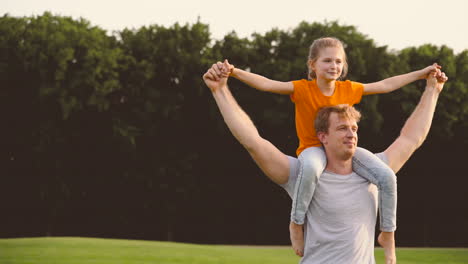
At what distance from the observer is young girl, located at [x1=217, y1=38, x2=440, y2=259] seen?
3.49m

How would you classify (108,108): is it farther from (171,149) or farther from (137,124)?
(171,149)

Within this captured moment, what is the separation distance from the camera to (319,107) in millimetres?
5031

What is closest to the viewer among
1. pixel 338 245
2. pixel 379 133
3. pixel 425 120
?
pixel 338 245

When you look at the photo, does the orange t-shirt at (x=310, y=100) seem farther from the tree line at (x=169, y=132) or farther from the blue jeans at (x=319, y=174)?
the tree line at (x=169, y=132)

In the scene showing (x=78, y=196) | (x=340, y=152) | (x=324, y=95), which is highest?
(x=324, y=95)

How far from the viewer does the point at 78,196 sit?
3412 cm

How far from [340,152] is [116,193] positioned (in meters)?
32.0

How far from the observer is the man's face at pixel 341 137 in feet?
11.3

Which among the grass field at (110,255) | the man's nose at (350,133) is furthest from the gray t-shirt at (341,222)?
the grass field at (110,255)

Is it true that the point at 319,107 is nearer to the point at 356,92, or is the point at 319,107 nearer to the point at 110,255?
the point at 356,92

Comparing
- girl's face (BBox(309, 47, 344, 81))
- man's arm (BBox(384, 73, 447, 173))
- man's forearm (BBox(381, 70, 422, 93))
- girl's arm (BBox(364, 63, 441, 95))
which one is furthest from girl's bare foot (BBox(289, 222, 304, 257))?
girl's face (BBox(309, 47, 344, 81))

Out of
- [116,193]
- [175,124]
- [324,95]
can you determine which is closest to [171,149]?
[175,124]

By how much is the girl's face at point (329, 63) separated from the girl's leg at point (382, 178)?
1.72m

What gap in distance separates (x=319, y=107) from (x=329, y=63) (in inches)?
22.0
